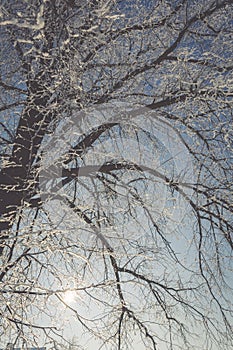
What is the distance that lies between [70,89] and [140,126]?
1.42 m

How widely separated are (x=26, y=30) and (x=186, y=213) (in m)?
2.65

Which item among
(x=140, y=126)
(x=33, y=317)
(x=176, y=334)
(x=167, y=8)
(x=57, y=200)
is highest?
(x=167, y=8)

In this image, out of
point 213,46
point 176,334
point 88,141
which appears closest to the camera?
point 213,46

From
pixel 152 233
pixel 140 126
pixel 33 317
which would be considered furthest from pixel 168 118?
pixel 33 317

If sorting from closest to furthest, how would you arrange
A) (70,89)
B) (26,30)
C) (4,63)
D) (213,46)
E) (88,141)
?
(26,30), (70,89), (4,63), (213,46), (88,141)

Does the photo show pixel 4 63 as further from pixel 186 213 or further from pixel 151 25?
pixel 186 213

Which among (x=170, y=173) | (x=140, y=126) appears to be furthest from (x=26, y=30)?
(x=170, y=173)

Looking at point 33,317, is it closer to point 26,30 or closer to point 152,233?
point 152,233

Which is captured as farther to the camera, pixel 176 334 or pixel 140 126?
pixel 176 334

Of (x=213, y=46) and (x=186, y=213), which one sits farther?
(x=186, y=213)

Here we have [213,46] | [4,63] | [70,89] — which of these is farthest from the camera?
[213,46]

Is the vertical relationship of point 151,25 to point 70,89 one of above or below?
above

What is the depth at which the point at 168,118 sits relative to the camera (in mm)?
4781

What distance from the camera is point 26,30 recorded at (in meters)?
3.43
